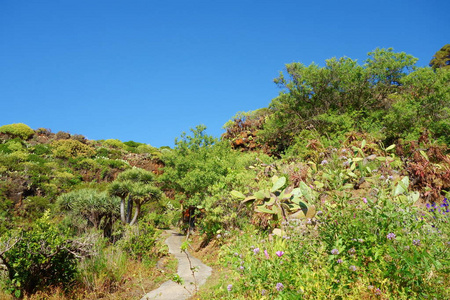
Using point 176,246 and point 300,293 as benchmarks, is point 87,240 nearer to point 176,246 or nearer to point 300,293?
point 300,293

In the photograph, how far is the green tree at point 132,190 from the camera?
9.66 metres

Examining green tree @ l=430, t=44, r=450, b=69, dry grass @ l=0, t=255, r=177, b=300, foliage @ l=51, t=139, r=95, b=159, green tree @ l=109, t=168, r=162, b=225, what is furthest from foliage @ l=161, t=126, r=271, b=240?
green tree @ l=430, t=44, r=450, b=69

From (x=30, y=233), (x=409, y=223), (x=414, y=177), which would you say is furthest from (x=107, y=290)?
(x=414, y=177)

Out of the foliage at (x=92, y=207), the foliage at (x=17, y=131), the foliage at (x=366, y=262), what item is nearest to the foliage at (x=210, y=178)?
the foliage at (x=92, y=207)

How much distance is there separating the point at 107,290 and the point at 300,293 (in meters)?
3.97

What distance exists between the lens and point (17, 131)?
2688 centimetres

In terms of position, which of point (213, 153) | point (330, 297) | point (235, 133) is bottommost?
point (330, 297)

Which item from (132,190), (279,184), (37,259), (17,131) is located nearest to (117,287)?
(37,259)

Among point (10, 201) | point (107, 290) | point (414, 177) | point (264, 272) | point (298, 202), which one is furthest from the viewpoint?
point (10, 201)

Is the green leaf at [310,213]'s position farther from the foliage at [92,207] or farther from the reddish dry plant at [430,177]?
the foliage at [92,207]

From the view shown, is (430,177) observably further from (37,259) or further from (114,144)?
(114,144)

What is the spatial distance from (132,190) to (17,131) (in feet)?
77.9

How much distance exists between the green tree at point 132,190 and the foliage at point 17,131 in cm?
2257

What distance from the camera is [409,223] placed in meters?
2.43
